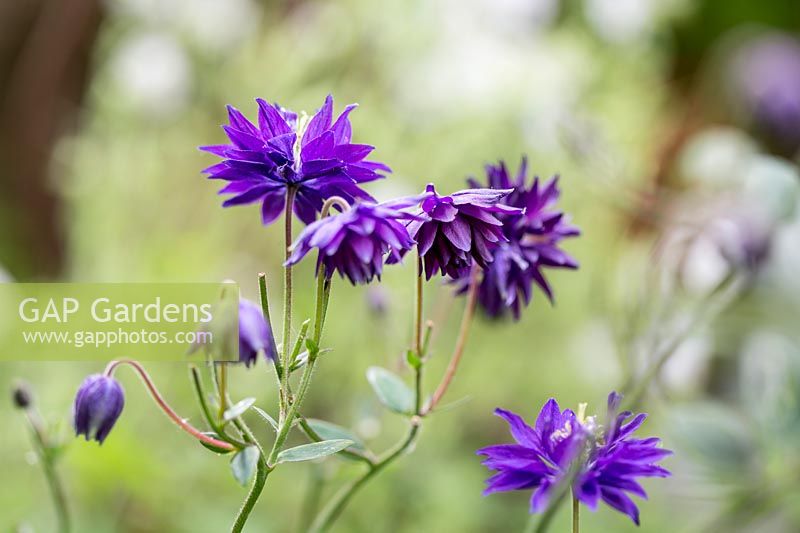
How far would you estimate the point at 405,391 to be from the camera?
437 millimetres

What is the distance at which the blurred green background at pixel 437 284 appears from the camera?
728 millimetres

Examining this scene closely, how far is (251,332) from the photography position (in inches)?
12.5

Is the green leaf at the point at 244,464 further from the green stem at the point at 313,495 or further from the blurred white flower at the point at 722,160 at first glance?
the blurred white flower at the point at 722,160

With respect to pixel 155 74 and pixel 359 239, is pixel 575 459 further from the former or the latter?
pixel 155 74

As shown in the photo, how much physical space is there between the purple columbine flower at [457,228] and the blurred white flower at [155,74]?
749mm

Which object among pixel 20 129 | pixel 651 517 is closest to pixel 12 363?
pixel 651 517

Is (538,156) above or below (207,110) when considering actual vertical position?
below

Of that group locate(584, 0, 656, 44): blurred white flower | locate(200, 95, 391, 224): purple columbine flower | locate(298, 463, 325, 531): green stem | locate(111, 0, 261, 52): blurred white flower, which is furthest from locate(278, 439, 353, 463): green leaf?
locate(584, 0, 656, 44): blurred white flower

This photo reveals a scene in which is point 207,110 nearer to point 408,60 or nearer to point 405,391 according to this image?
point 408,60

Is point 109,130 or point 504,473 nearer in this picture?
point 504,473

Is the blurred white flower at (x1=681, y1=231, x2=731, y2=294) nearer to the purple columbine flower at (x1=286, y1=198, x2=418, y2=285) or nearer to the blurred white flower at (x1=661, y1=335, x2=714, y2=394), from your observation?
the blurred white flower at (x1=661, y1=335, x2=714, y2=394)

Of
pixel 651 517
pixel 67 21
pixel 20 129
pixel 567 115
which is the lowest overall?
pixel 651 517

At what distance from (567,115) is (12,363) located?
62 cm

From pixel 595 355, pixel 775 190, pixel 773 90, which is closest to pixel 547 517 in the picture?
pixel 775 190
